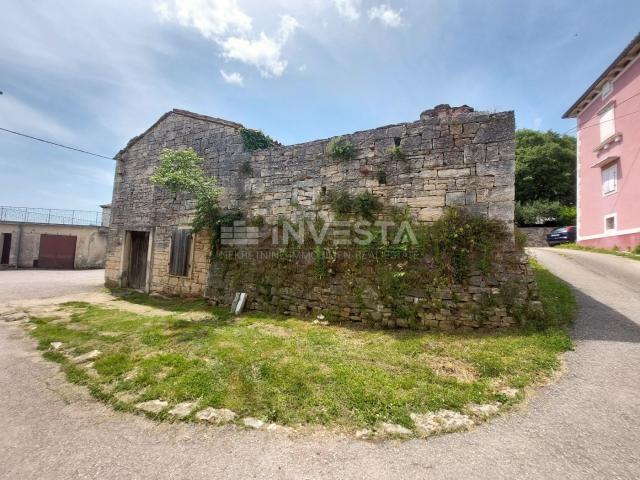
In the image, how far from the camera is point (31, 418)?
9.36 ft

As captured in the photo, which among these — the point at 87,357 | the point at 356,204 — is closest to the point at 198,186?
the point at 356,204

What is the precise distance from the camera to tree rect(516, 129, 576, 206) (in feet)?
67.2

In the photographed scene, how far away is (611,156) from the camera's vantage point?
1203cm

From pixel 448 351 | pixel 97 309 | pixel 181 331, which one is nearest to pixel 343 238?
pixel 448 351

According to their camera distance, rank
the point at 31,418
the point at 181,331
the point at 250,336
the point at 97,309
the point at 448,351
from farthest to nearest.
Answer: the point at 97,309 → the point at 181,331 → the point at 250,336 → the point at 448,351 → the point at 31,418

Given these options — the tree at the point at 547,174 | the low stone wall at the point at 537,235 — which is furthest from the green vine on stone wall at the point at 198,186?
the tree at the point at 547,174

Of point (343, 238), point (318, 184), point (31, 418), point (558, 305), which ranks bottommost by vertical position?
point (31, 418)

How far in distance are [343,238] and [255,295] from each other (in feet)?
8.62

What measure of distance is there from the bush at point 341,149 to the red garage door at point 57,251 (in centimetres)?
2134

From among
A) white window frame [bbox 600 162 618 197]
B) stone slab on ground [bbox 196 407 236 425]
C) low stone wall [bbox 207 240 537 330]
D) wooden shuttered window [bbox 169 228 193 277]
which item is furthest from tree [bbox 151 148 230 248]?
white window frame [bbox 600 162 618 197]

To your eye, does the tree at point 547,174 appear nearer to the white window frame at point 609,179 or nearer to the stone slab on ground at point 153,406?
the white window frame at point 609,179

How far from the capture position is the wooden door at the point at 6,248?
18.3 meters

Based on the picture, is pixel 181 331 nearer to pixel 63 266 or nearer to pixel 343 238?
pixel 343 238

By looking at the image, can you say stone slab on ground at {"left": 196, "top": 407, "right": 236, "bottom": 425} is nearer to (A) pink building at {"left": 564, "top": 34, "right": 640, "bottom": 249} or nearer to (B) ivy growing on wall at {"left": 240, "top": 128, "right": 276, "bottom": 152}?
(B) ivy growing on wall at {"left": 240, "top": 128, "right": 276, "bottom": 152}
